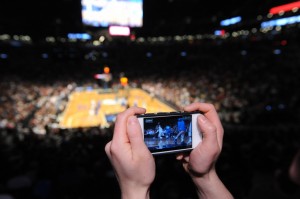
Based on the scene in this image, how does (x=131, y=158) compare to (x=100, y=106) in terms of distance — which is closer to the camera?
(x=131, y=158)

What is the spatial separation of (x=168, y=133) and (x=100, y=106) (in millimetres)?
17869

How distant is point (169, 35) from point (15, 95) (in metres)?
19.6

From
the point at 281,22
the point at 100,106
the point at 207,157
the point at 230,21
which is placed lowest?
the point at 207,157

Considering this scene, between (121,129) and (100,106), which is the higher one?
(100,106)

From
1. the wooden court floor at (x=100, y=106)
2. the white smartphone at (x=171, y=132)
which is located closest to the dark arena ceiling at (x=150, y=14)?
the wooden court floor at (x=100, y=106)

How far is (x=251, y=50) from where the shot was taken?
93.4 feet

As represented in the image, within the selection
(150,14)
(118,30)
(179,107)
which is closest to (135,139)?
(179,107)

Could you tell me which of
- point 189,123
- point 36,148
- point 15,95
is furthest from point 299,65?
point 15,95

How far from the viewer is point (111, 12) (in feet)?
49.1

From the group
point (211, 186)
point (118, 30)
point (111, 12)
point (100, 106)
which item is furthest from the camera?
point (100, 106)

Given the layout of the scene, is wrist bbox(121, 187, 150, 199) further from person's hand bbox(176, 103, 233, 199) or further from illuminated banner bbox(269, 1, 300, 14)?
illuminated banner bbox(269, 1, 300, 14)

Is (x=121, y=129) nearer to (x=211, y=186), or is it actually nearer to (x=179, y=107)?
(x=211, y=186)

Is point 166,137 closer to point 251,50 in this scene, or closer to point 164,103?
point 164,103

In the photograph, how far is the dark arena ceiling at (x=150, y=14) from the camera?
22.3 metres
